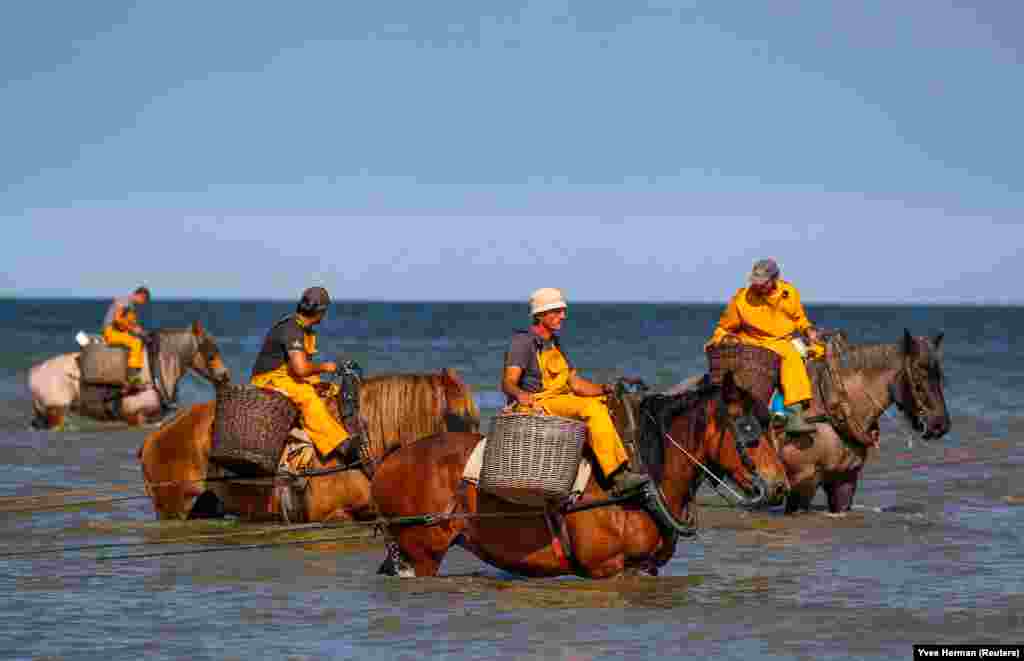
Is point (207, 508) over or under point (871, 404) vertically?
under

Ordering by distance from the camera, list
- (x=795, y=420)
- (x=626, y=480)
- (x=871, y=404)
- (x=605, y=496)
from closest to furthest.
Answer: (x=626, y=480) → (x=605, y=496) → (x=795, y=420) → (x=871, y=404)

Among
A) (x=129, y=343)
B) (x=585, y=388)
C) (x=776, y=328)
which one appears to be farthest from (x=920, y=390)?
(x=129, y=343)

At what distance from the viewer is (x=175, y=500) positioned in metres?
13.7

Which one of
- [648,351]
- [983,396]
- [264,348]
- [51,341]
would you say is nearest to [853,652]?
[264,348]

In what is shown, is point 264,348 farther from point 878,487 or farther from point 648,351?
point 648,351

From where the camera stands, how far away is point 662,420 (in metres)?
10.3

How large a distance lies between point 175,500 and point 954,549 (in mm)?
6872

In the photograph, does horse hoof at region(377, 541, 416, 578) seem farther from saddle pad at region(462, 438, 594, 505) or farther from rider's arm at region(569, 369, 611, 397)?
rider's arm at region(569, 369, 611, 397)

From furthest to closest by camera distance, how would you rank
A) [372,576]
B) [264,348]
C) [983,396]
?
[983,396], [264,348], [372,576]

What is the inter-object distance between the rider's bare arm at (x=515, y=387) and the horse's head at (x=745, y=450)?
1.28 m

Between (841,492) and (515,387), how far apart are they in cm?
587

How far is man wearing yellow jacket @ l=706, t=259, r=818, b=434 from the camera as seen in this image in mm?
13453

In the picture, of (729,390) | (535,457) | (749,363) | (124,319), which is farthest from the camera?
(124,319)

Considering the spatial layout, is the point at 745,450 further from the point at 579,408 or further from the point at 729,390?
the point at 579,408
